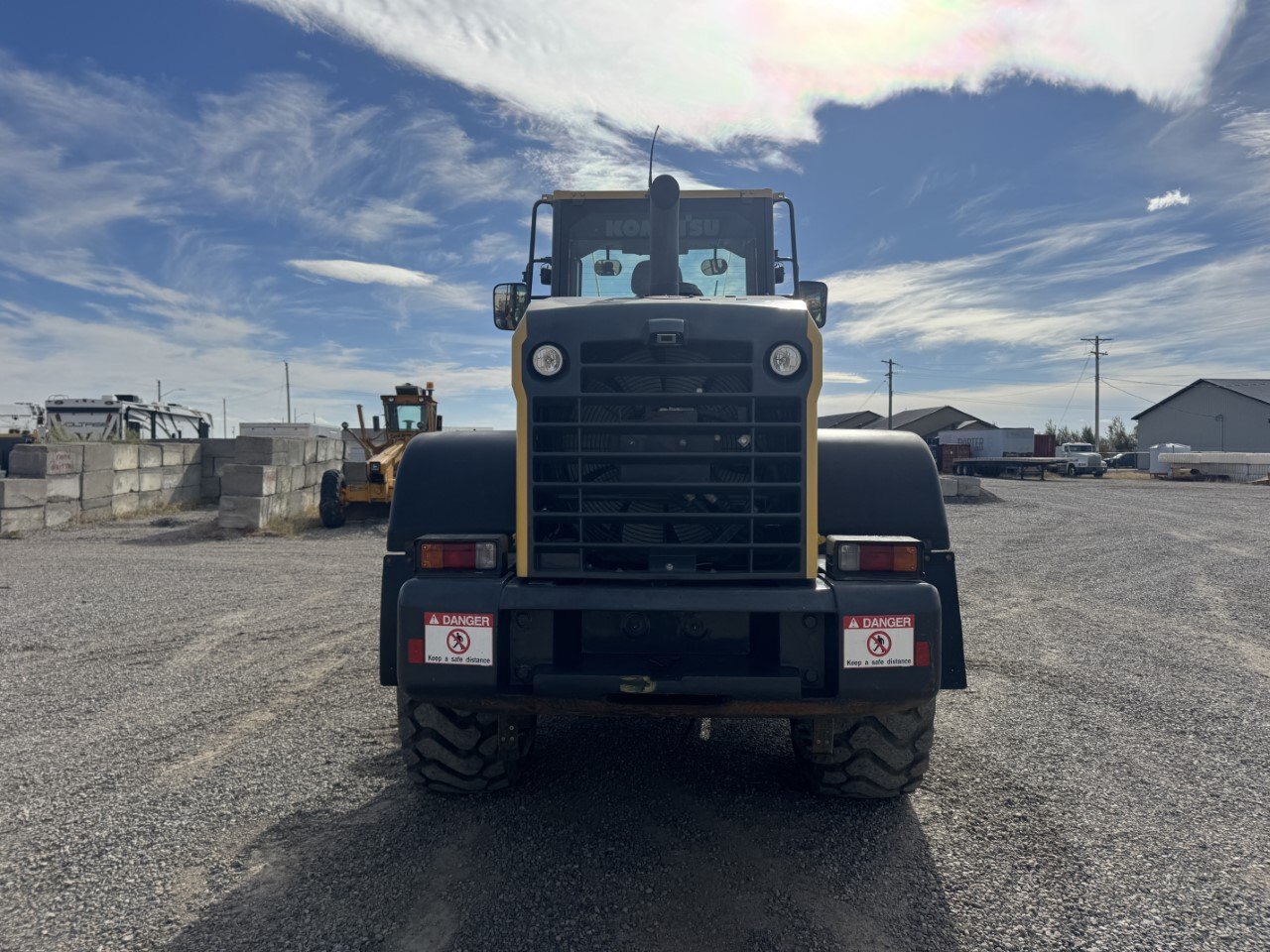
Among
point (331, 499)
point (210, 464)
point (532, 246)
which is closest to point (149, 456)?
point (210, 464)

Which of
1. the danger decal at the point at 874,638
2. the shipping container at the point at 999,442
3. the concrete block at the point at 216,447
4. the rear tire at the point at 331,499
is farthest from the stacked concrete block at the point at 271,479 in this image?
the shipping container at the point at 999,442

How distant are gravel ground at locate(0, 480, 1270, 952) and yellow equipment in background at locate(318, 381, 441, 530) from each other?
8.95 m

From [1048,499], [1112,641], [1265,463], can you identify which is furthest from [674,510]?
[1265,463]

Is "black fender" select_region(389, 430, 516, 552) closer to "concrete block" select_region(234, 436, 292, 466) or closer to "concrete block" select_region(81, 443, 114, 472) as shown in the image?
"concrete block" select_region(234, 436, 292, 466)

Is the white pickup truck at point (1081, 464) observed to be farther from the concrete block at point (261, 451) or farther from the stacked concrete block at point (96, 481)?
the stacked concrete block at point (96, 481)

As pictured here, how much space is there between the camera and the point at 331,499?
15273 millimetres

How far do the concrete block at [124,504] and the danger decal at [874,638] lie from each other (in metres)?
17.0

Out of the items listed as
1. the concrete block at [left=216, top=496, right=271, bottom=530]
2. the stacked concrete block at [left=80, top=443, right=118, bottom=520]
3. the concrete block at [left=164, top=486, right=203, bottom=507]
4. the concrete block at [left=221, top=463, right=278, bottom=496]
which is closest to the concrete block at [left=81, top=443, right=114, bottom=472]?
the stacked concrete block at [left=80, top=443, right=118, bottom=520]

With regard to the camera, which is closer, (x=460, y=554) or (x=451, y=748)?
(x=460, y=554)

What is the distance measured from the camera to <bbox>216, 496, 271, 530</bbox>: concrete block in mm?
14375

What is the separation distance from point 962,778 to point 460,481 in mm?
2820

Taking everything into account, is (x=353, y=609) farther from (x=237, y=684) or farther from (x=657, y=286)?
(x=657, y=286)

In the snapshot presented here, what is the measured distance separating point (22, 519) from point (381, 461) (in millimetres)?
6019

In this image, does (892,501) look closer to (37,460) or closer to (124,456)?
(37,460)
